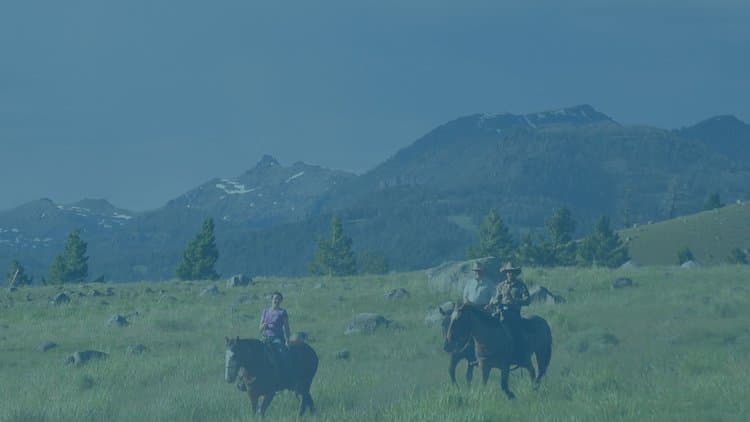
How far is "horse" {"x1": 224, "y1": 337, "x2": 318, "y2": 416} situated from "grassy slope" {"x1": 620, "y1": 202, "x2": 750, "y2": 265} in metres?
96.2

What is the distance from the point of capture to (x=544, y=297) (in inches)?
1243

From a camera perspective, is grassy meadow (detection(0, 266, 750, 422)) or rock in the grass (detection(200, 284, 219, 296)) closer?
grassy meadow (detection(0, 266, 750, 422))

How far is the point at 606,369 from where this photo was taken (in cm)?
1697

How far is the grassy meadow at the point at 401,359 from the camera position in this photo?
1448 centimetres

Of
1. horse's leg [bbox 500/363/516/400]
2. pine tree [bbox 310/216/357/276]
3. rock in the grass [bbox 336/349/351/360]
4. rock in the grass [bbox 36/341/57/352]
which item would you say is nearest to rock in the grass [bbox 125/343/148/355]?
rock in the grass [bbox 36/341/57/352]

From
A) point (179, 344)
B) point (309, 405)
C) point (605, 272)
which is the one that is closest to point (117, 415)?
point (309, 405)

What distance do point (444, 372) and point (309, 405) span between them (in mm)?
4310

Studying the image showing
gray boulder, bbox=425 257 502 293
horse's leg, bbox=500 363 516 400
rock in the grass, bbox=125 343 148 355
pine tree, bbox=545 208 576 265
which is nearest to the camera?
horse's leg, bbox=500 363 516 400

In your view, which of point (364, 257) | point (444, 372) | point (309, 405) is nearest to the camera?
point (309, 405)

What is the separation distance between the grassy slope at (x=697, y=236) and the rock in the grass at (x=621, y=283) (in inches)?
2931

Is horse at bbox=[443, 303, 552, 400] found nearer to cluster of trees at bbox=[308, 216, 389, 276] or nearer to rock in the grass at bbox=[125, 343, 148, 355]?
rock in the grass at bbox=[125, 343, 148, 355]

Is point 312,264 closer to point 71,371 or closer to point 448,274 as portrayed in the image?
point 448,274

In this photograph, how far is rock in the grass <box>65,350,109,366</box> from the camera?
23500 millimetres

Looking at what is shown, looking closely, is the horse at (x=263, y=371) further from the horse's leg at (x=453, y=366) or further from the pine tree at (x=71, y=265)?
the pine tree at (x=71, y=265)
